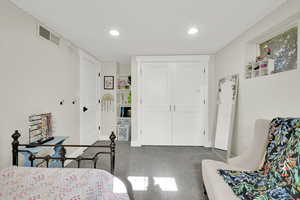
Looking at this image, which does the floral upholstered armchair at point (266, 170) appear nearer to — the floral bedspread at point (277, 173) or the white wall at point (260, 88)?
the floral bedspread at point (277, 173)

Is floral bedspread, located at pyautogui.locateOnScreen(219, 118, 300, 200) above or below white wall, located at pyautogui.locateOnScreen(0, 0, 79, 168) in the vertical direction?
below

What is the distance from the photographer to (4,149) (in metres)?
1.43

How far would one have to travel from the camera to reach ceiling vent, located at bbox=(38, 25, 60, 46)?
6.19 feet

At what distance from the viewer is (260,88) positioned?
73.2 inches

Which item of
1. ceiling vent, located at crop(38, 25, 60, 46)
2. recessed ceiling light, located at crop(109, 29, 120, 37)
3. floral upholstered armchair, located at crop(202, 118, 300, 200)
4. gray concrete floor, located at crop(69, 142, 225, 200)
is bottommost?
gray concrete floor, located at crop(69, 142, 225, 200)

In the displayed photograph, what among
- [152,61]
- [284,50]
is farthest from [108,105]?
[284,50]

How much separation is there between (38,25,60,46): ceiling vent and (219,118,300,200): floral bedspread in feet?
9.98

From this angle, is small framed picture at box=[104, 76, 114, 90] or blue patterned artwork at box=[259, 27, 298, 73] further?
small framed picture at box=[104, 76, 114, 90]

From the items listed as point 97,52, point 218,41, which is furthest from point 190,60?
point 97,52

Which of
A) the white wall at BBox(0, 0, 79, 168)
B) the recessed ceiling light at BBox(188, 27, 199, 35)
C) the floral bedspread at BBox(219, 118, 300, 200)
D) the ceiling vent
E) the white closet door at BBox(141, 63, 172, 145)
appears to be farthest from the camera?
the white closet door at BBox(141, 63, 172, 145)

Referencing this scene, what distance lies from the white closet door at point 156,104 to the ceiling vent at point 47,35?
182cm

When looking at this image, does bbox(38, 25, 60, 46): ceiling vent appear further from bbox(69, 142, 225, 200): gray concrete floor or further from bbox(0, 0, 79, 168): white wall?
bbox(69, 142, 225, 200): gray concrete floor

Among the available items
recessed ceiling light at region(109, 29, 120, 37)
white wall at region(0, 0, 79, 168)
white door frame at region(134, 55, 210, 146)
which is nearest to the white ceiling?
recessed ceiling light at region(109, 29, 120, 37)

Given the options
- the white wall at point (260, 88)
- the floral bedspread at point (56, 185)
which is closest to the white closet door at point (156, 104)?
the white wall at point (260, 88)
